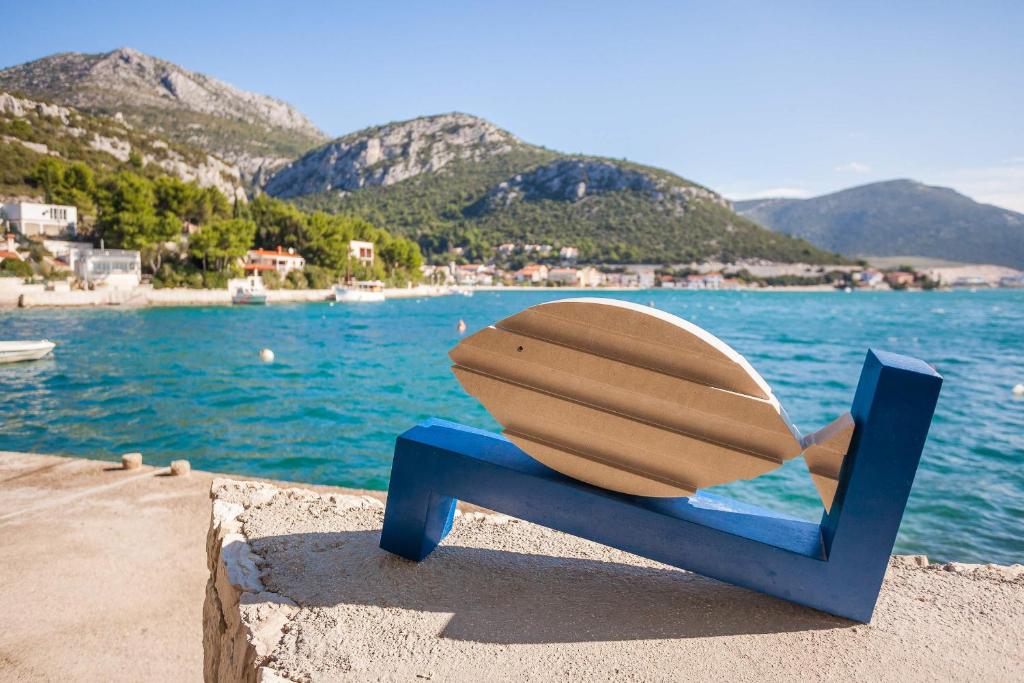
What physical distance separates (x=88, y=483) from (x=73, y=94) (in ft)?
481

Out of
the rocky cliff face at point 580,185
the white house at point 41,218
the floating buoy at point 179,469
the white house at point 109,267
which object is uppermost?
the rocky cliff face at point 580,185

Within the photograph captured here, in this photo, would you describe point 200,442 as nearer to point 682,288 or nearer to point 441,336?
point 441,336

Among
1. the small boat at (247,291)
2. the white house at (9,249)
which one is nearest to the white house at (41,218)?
the white house at (9,249)

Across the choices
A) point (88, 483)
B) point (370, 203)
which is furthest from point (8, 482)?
point (370, 203)

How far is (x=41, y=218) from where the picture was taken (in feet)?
165

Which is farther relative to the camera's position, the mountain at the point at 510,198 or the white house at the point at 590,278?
the mountain at the point at 510,198

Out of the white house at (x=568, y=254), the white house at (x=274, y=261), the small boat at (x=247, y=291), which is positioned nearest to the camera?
the small boat at (x=247, y=291)

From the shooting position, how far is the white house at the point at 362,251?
74188mm

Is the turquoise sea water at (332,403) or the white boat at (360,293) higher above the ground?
the turquoise sea water at (332,403)

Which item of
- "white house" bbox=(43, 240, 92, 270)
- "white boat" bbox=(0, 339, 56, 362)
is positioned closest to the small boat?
"white house" bbox=(43, 240, 92, 270)

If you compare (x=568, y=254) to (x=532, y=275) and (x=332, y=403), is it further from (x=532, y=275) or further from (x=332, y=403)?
(x=332, y=403)

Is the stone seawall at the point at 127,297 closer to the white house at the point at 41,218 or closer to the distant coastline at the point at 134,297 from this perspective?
the distant coastline at the point at 134,297

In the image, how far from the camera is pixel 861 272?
132125 mm

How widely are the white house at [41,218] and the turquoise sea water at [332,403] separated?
18612 millimetres
